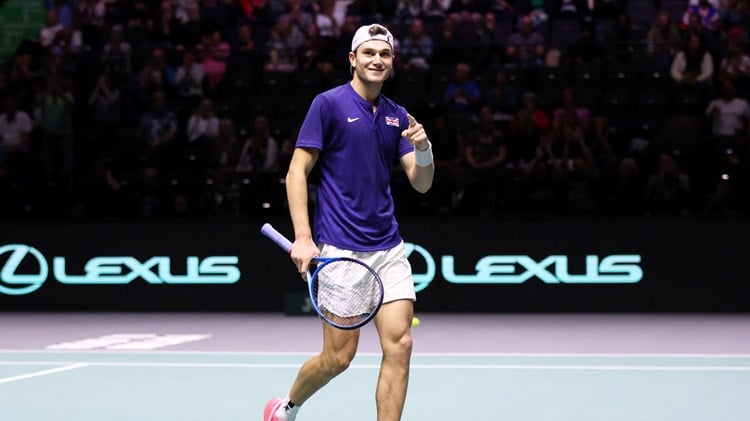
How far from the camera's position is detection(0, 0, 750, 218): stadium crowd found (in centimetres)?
1258

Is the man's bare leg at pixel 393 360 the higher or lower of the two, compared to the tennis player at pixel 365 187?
lower

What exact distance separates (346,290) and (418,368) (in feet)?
11.0

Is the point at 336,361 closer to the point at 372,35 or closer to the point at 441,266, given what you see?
the point at 372,35

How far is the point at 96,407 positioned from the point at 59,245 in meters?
6.41

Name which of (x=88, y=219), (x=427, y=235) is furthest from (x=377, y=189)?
(x=88, y=219)

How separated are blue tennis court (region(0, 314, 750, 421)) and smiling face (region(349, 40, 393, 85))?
6.25 ft

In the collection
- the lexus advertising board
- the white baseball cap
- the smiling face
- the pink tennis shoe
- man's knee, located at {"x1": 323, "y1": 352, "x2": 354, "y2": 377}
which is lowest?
the lexus advertising board

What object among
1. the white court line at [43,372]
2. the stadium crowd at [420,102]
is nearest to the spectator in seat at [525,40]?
the stadium crowd at [420,102]

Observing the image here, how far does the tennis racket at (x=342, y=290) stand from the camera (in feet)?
15.6

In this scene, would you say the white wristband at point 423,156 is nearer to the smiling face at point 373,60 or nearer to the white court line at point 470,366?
the smiling face at point 373,60

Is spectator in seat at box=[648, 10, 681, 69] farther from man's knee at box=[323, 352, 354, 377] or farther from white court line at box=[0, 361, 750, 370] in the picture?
man's knee at box=[323, 352, 354, 377]

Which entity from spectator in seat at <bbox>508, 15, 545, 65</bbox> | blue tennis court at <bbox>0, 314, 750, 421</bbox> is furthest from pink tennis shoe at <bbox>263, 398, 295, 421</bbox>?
spectator in seat at <bbox>508, 15, 545, 65</bbox>

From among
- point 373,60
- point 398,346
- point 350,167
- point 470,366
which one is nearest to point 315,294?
point 398,346

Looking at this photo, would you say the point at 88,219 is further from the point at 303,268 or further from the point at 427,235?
the point at 303,268
